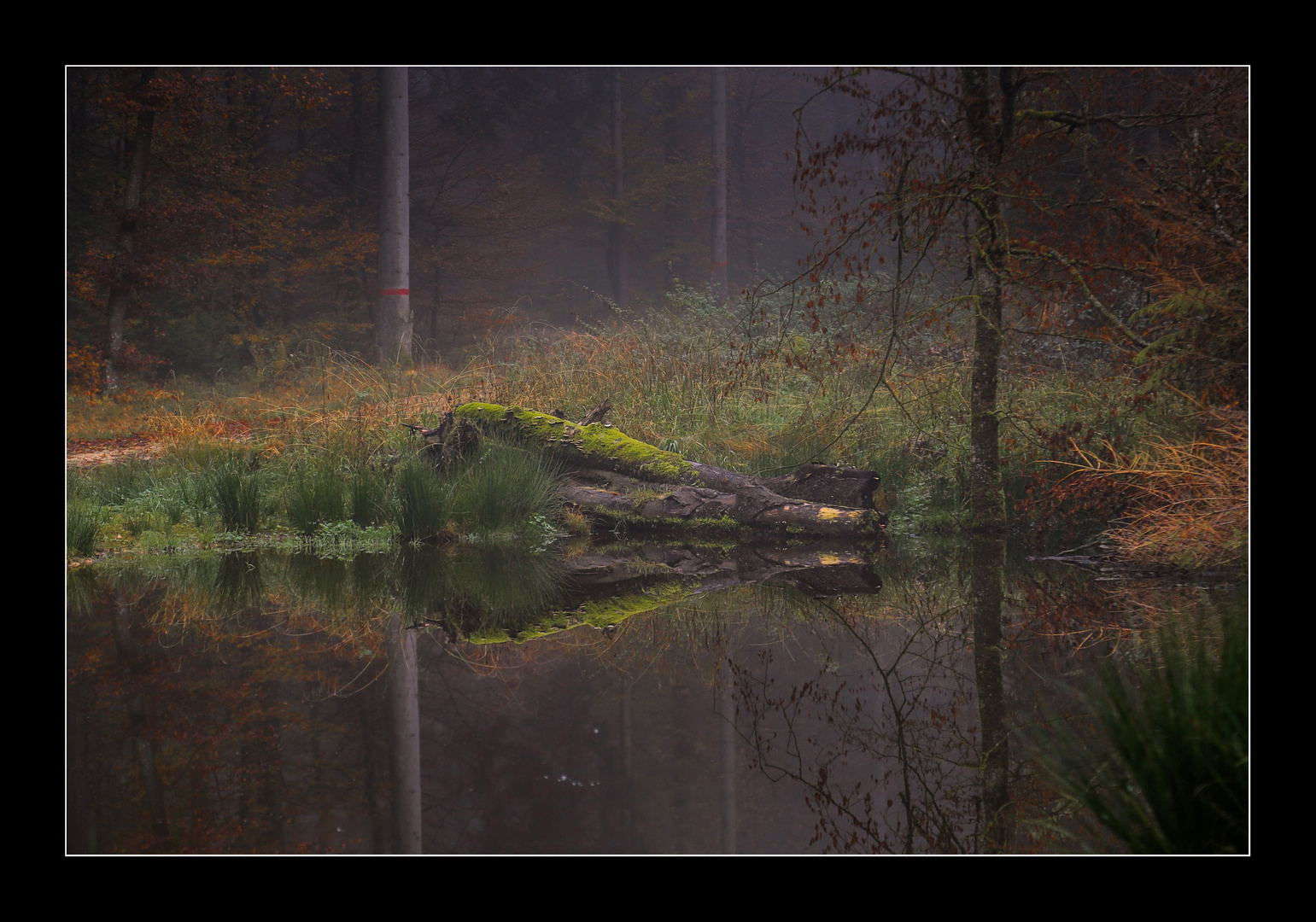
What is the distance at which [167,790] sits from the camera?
2.27m

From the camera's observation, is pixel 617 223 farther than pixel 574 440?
Yes

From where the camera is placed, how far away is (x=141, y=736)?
2617mm

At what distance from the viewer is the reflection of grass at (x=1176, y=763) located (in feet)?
6.32

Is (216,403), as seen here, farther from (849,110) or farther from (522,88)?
(849,110)

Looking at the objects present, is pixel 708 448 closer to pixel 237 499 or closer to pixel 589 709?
pixel 237 499

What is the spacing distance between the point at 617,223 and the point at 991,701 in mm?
22409

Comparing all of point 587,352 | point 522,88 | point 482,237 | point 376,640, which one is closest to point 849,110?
point 522,88

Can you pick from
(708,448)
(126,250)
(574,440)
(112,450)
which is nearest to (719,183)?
(126,250)

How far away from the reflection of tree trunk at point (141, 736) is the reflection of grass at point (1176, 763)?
232 centimetres

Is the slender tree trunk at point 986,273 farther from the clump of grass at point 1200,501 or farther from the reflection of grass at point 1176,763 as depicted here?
the reflection of grass at point 1176,763

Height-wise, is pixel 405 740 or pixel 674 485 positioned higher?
pixel 674 485

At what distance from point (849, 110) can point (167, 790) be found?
25805 mm

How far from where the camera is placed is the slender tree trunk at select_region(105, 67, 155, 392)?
12289mm
